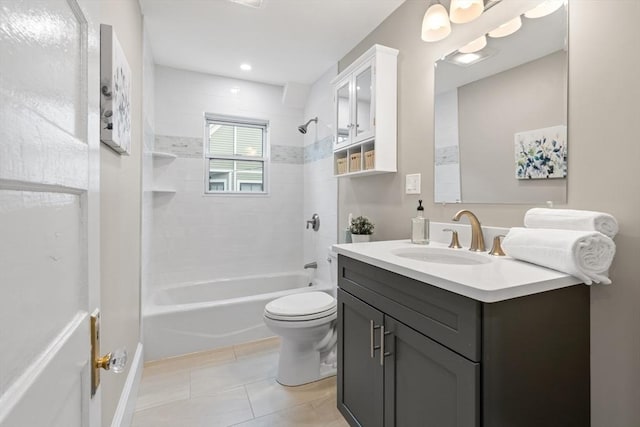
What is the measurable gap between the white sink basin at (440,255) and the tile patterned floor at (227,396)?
934mm

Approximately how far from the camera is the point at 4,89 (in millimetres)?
325

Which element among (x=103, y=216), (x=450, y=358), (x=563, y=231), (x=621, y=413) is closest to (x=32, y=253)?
(x=103, y=216)

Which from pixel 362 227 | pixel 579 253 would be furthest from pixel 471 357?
pixel 362 227

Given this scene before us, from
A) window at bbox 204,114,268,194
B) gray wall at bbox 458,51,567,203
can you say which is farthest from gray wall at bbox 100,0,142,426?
gray wall at bbox 458,51,567,203

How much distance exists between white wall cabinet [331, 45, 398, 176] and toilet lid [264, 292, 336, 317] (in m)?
0.91

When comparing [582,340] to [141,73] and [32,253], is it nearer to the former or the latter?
[32,253]

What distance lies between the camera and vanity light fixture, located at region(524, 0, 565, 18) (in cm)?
120

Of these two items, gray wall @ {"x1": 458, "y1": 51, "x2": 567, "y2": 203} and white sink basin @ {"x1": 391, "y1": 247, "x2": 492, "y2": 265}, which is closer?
gray wall @ {"x1": 458, "y1": 51, "x2": 567, "y2": 203}

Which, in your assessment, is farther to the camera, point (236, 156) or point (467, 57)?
point (236, 156)

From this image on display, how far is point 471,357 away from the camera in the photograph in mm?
852

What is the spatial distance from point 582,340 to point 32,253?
1.49 meters

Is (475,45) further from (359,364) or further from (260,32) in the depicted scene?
(359,364)

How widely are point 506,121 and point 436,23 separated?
0.58m

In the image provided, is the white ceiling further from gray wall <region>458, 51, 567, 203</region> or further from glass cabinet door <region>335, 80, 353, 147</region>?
gray wall <region>458, 51, 567, 203</region>
